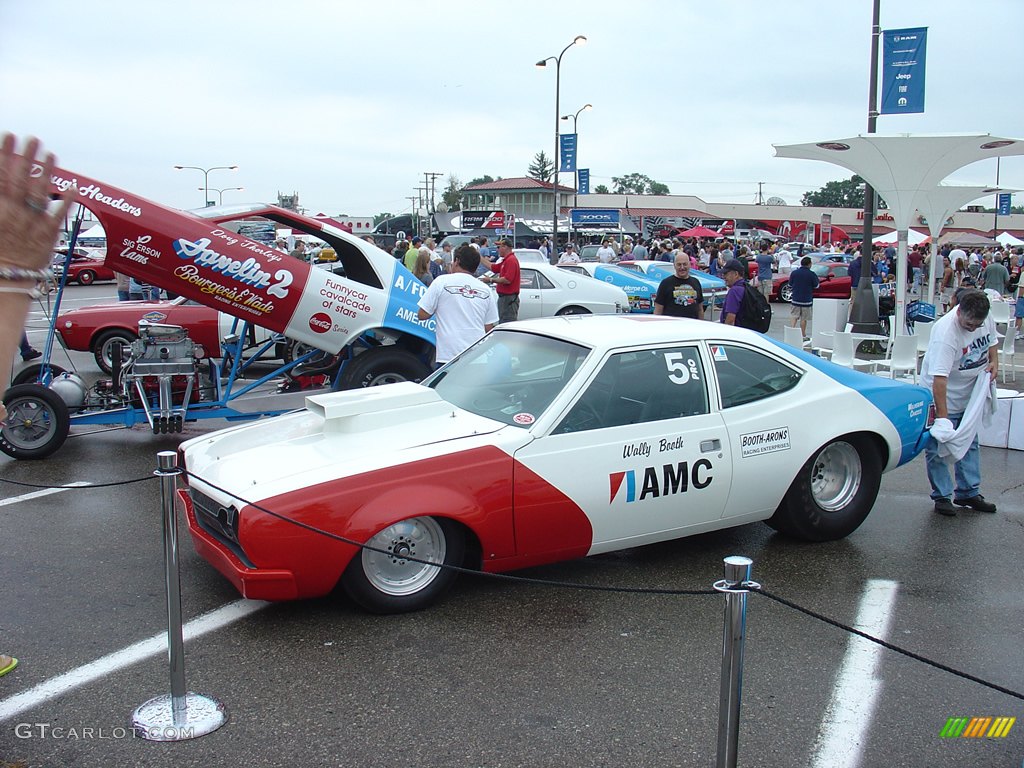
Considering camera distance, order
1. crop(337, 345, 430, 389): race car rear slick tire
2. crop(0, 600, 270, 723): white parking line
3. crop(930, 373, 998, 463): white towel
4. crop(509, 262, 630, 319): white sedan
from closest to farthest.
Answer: crop(0, 600, 270, 723): white parking line
crop(930, 373, 998, 463): white towel
crop(337, 345, 430, 389): race car rear slick tire
crop(509, 262, 630, 319): white sedan

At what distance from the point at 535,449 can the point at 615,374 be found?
2.55 feet

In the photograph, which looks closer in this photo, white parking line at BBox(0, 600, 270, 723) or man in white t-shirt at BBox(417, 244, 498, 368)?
white parking line at BBox(0, 600, 270, 723)

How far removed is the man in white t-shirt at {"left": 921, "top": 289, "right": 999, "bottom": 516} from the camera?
20.3ft

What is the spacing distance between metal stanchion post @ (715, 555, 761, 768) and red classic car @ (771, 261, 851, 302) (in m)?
23.2

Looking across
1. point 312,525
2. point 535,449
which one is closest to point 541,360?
point 535,449

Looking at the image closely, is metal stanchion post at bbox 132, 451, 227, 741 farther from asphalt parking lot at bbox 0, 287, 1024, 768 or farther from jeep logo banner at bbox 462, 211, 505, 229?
jeep logo banner at bbox 462, 211, 505, 229

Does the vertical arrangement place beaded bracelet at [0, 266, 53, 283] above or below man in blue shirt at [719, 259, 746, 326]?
above

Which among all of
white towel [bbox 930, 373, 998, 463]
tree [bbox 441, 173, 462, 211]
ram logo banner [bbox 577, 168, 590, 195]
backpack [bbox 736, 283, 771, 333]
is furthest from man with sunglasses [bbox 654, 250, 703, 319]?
tree [bbox 441, 173, 462, 211]

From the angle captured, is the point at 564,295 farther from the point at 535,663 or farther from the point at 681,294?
the point at 535,663

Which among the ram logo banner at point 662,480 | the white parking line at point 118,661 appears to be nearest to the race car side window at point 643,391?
the ram logo banner at point 662,480

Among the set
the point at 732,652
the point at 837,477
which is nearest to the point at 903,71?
the point at 837,477

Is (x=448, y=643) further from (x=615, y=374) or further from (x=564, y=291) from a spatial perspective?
(x=564, y=291)

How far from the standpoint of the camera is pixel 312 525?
4.13m

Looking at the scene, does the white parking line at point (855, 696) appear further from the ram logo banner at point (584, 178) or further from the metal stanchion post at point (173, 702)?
the ram logo banner at point (584, 178)
